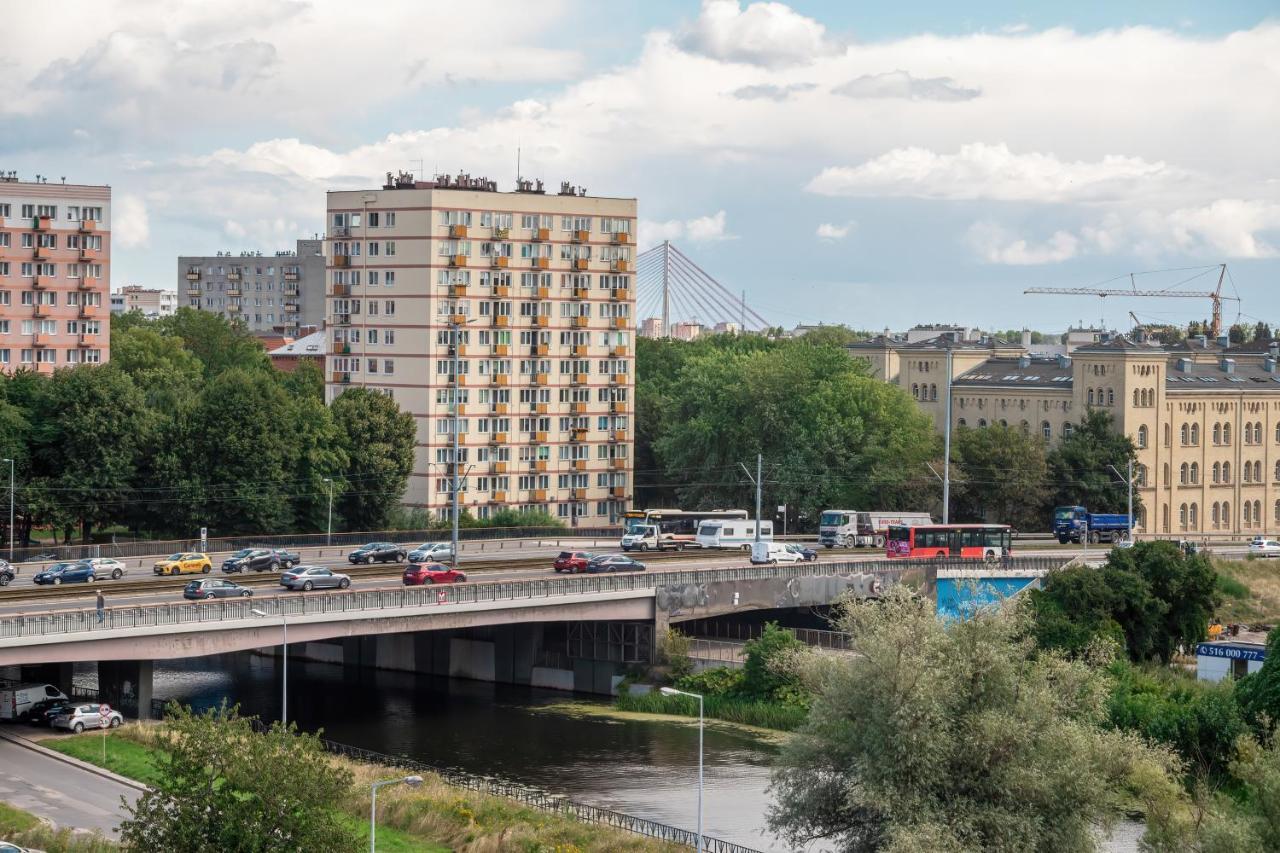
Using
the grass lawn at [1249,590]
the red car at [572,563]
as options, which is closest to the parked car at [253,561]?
the red car at [572,563]

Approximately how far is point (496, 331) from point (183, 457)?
2751 cm

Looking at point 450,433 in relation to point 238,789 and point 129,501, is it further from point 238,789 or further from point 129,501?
point 238,789

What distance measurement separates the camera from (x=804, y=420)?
137625 mm

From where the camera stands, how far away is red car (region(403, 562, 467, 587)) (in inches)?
3561

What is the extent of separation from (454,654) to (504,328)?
3644 cm

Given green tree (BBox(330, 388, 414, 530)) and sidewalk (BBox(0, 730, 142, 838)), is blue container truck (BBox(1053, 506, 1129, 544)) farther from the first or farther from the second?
sidewalk (BBox(0, 730, 142, 838))

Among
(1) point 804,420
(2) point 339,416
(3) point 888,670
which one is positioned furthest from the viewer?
(1) point 804,420

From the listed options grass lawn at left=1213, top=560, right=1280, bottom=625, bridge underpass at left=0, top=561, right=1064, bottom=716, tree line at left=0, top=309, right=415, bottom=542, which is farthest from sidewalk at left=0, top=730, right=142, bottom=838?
grass lawn at left=1213, top=560, right=1280, bottom=625

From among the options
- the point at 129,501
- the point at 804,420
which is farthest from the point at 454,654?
the point at 804,420

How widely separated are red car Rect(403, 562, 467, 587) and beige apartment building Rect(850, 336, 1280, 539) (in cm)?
5573

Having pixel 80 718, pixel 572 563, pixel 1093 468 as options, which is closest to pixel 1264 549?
pixel 1093 468

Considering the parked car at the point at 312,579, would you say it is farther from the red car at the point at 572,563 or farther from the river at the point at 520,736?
the red car at the point at 572,563

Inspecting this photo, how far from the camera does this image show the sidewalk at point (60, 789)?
5916 cm

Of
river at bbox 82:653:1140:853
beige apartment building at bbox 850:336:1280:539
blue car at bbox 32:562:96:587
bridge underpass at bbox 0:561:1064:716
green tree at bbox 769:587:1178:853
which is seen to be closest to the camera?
green tree at bbox 769:587:1178:853
